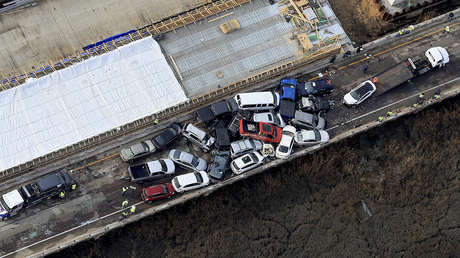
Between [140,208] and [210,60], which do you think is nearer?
[140,208]

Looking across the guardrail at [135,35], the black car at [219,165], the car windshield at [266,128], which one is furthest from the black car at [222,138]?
the guardrail at [135,35]

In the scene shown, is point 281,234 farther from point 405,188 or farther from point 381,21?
point 381,21

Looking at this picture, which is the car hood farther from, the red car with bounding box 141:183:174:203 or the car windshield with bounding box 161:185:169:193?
the car windshield with bounding box 161:185:169:193

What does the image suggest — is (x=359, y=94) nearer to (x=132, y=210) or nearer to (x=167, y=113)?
(x=167, y=113)

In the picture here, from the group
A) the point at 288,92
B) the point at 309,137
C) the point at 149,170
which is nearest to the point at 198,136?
the point at 149,170

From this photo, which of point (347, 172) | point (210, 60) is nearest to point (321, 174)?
point (347, 172)

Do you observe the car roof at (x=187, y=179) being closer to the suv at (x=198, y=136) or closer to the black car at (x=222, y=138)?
the suv at (x=198, y=136)
